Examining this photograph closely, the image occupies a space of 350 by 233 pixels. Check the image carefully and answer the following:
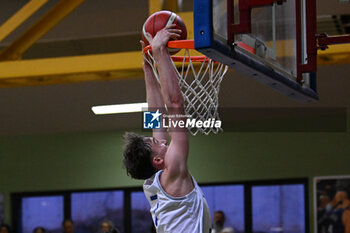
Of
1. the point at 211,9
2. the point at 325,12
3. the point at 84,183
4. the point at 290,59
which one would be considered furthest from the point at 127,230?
the point at 211,9

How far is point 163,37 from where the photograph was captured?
433 centimetres

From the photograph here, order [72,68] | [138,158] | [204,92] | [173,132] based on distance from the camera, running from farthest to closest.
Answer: [72,68] < [204,92] < [138,158] < [173,132]

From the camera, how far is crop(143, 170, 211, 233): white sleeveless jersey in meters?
4.12

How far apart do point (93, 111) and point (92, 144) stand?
55.4 inches

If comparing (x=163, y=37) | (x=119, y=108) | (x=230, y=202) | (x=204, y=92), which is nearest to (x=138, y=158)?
(x=163, y=37)

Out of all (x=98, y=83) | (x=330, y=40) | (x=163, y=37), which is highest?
(x=98, y=83)

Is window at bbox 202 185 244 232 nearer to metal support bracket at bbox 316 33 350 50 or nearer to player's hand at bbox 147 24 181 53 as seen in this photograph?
metal support bracket at bbox 316 33 350 50

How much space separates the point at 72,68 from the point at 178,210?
12.0 feet

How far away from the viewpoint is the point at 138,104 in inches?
438

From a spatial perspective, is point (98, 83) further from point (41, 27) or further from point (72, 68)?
point (72, 68)

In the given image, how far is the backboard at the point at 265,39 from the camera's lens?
12.8 feet

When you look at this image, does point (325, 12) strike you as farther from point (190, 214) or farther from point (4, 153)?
point (4, 153)

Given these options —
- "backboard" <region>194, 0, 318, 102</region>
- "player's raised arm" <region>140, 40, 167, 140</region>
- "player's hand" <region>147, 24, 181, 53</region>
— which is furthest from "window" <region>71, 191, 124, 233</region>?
"player's hand" <region>147, 24, 181, 53</region>

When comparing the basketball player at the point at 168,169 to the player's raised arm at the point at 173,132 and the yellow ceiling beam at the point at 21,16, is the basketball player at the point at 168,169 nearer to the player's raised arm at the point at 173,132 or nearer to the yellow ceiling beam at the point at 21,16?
the player's raised arm at the point at 173,132
